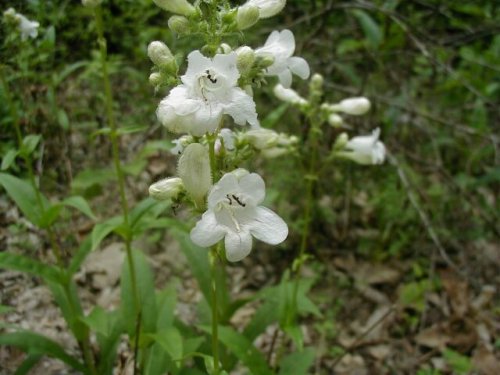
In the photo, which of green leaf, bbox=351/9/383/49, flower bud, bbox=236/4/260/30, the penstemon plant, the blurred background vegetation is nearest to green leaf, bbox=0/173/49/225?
the penstemon plant

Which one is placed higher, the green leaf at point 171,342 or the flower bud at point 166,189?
the flower bud at point 166,189

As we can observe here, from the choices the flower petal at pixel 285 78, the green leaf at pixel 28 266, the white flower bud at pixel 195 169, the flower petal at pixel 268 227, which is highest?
the flower petal at pixel 285 78

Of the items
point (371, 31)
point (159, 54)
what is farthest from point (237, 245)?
point (371, 31)

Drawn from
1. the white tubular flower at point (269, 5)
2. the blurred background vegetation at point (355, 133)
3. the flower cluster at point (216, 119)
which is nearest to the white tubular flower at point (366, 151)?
the blurred background vegetation at point (355, 133)

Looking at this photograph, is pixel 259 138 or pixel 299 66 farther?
pixel 299 66

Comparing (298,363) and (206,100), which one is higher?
(206,100)

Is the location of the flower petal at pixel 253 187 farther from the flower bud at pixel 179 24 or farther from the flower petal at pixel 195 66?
the flower bud at pixel 179 24

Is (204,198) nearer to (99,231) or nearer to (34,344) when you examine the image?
(99,231)

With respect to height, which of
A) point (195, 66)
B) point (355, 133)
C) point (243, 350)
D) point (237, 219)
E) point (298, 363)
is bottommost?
point (298, 363)
